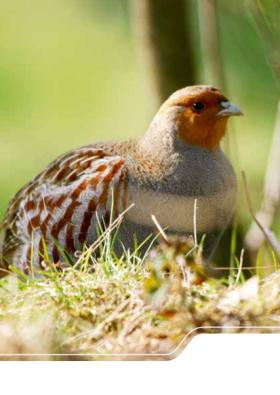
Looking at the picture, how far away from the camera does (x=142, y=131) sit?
315 cm

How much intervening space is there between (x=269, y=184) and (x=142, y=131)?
1.16ft

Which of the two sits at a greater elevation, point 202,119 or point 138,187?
point 202,119

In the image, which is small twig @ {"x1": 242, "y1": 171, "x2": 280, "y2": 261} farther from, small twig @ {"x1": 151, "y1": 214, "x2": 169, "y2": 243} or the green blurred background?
small twig @ {"x1": 151, "y1": 214, "x2": 169, "y2": 243}

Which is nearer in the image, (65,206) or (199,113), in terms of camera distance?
(199,113)

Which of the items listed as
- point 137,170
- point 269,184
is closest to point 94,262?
point 137,170

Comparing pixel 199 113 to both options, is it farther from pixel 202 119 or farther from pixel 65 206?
pixel 65 206

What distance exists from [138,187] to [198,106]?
26 centimetres

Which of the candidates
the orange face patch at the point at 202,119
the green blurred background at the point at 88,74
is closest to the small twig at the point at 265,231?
the green blurred background at the point at 88,74

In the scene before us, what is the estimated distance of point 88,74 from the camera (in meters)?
3.09

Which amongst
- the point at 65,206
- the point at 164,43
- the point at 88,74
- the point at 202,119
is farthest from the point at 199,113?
the point at 65,206

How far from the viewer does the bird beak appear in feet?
10.1

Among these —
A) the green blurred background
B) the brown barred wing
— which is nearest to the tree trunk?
the green blurred background

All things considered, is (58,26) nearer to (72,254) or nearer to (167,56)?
(167,56)

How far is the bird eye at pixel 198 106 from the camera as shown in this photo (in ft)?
10.3
